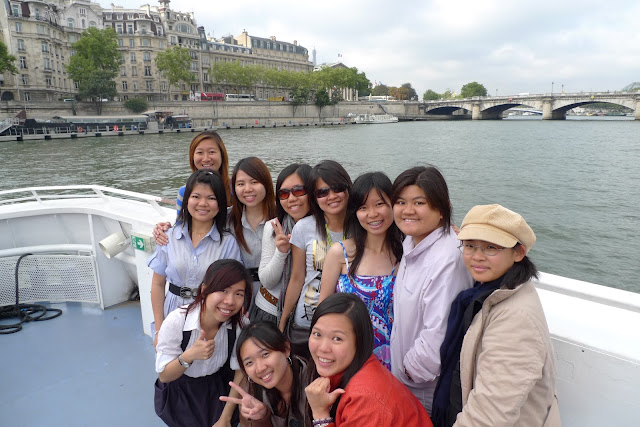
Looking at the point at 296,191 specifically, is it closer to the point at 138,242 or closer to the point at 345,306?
the point at 345,306

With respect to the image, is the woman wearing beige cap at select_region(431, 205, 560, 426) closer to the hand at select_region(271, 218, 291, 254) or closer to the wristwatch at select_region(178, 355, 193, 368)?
the hand at select_region(271, 218, 291, 254)

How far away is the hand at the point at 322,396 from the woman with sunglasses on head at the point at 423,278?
0.29 meters

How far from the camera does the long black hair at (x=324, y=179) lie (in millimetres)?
1567

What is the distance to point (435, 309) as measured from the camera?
1223 millimetres

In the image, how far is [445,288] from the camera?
1216 mm

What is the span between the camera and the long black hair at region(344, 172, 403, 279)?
1427mm

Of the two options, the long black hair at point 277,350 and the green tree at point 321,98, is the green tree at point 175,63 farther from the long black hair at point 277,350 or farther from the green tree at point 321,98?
the long black hair at point 277,350

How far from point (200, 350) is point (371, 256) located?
676mm

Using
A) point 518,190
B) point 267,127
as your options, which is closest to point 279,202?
point 518,190

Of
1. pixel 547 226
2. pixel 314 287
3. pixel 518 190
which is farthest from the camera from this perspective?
Answer: pixel 518 190

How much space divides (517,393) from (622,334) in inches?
23.2

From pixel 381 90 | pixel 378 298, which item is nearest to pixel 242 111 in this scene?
pixel 378 298

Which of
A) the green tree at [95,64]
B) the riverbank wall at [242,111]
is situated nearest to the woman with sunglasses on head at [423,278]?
the riverbank wall at [242,111]

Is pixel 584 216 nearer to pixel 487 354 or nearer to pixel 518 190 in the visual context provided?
pixel 518 190
